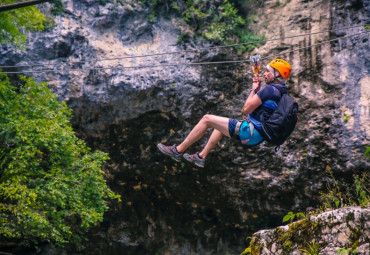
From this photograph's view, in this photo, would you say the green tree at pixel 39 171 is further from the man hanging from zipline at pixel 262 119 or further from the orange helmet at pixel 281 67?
the orange helmet at pixel 281 67

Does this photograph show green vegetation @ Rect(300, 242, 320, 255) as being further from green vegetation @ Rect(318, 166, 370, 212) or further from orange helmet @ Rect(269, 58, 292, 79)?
orange helmet @ Rect(269, 58, 292, 79)

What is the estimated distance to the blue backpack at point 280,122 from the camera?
19.5 feet

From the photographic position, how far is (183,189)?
14391mm

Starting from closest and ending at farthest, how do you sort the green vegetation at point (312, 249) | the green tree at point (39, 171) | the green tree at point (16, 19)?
1. the green vegetation at point (312, 249)
2. the green tree at point (39, 171)
3. the green tree at point (16, 19)

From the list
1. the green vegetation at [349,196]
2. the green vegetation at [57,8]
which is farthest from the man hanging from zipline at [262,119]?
the green vegetation at [57,8]

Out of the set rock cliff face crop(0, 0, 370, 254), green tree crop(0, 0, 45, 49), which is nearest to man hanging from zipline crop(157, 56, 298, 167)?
rock cliff face crop(0, 0, 370, 254)

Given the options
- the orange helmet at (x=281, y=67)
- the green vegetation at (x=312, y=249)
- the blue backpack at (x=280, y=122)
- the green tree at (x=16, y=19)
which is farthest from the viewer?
the green tree at (x=16, y=19)

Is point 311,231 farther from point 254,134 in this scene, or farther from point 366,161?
point 366,161

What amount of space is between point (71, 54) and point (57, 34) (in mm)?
806

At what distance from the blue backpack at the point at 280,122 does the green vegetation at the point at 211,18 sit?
8.06 m

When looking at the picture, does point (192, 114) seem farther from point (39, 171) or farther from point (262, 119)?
point (262, 119)

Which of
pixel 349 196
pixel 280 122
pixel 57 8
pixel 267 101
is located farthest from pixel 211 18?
pixel 280 122

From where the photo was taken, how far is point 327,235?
205 inches

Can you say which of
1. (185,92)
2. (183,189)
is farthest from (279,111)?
(183,189)
